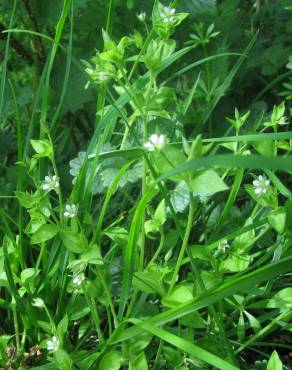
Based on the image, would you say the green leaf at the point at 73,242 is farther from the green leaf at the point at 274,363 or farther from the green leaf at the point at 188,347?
the green leaf at the point at 274,363

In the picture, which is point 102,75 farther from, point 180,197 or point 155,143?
point 180,197

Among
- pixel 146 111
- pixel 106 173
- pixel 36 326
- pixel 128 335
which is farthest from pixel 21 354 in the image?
pixel 146 111

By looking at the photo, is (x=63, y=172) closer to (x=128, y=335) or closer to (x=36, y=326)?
(x=36, y=326)

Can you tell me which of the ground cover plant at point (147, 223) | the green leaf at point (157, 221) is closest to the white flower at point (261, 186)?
the ground cover plant at point (147, 223)

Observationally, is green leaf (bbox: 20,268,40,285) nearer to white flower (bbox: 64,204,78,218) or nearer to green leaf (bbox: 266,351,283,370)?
white flower (bbox: 64,204,78,218)

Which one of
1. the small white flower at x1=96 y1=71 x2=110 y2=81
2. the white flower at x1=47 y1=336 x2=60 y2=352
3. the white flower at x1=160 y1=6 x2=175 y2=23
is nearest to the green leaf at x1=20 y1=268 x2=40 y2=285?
the white flower at x1=47 y1=336 x2=60 y2=352

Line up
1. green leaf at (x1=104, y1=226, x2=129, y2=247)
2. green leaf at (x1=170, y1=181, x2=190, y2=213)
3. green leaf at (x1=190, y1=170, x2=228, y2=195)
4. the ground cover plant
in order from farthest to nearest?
green leaf at (x1=170, y1=181, x2=190, y2=213) < green leaf at (x1=104, y1=226, x2=129, y2=247) < the ground cover plant < green leaf at (x1=190, y1=170, x2=228, y2=195)
